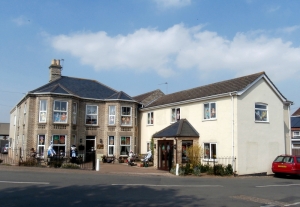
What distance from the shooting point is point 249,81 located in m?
23.3

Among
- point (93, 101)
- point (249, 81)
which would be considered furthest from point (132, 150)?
point (249, 81)

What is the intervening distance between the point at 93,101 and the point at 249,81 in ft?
48.7

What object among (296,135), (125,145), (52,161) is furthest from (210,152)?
(296,135)

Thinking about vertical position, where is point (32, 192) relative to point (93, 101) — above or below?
below

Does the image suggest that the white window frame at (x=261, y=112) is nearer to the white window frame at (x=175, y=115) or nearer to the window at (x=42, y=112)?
the white window frame at (x=175, y=115)

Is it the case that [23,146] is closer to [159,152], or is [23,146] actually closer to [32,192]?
[159,152]

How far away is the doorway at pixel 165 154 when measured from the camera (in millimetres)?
23875

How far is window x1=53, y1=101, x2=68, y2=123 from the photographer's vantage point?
2727 centimetres

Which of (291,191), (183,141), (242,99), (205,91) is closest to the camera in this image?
(291,191)

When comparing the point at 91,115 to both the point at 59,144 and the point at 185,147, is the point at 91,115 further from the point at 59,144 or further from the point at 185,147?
the point at 185,147

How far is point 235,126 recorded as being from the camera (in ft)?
72.3

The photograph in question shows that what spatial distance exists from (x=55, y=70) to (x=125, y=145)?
10467 mm

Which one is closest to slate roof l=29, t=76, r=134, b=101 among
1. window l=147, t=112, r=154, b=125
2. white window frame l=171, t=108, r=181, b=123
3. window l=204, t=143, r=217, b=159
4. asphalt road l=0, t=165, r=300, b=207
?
window l=147, t=112, r=154, b=125

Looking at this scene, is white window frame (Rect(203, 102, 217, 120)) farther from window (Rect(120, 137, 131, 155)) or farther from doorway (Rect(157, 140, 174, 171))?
window (Rect(120, 137, 131, 155))
